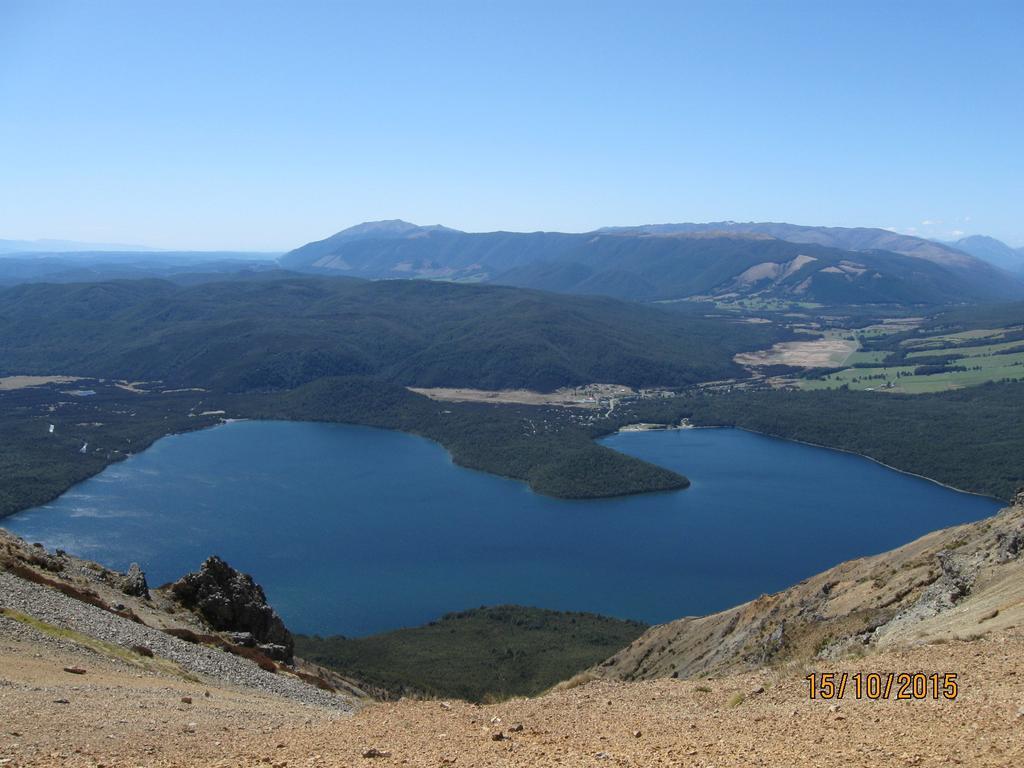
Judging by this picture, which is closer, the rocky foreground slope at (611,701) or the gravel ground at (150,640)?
the rocky foreground slope at (611,701)

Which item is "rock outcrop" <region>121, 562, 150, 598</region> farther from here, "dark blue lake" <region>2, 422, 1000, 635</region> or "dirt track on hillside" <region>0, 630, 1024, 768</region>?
"dark blue lake" <region>2, 422, 1000, 635</region>

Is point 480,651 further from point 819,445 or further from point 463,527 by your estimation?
point 819,445

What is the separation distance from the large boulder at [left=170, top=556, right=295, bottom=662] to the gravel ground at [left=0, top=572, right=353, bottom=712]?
5294mm

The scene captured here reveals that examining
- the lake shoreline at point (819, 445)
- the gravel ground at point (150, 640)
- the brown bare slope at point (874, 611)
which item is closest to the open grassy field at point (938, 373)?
the lake shoreline at point (819, 445)

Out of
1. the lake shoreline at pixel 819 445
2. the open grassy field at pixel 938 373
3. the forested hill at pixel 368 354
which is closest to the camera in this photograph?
the lake shoreline at pixel 819 445

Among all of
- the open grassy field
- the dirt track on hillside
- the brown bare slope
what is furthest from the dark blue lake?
the open grassy field

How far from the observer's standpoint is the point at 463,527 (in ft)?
270

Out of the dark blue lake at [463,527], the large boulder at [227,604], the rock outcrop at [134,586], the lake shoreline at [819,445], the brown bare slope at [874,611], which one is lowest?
the dark blue lake at [463,527]

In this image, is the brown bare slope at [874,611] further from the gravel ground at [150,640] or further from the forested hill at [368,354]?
the forested hill at [368,354]

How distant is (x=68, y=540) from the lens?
238 ft

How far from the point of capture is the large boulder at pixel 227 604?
1101 inches

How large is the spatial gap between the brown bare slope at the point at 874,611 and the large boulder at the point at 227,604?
12188 millimetres

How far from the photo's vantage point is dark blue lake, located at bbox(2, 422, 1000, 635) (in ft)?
216

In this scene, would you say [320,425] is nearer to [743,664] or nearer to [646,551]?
[646,551]
